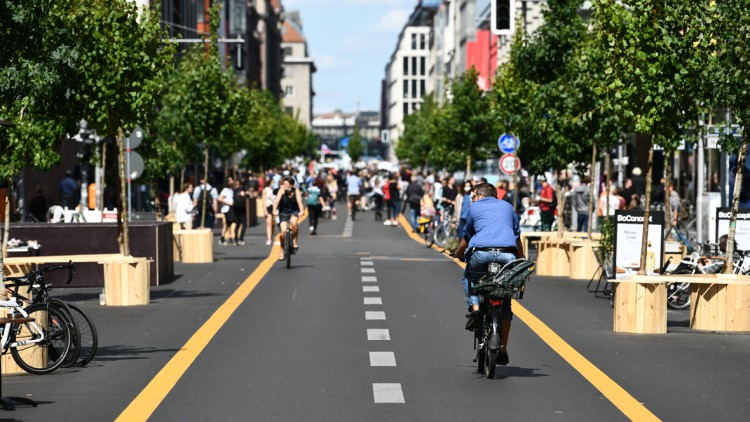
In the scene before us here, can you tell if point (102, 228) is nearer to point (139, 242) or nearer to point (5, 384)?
point (139, 242)

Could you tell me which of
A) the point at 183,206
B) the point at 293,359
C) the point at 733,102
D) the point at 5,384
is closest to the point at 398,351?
the point at 293,359

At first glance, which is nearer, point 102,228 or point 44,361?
point 44,361

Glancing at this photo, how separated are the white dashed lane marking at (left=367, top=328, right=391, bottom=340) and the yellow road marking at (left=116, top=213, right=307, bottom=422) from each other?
1433 mm

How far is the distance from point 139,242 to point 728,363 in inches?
463

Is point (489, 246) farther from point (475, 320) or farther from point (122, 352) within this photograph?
point (122, 352)

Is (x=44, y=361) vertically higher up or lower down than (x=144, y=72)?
lower down

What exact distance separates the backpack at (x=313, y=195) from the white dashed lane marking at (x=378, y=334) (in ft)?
93.9

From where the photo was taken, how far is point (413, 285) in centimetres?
2228

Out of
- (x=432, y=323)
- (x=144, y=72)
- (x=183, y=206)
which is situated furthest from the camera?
(x=183, y=206)

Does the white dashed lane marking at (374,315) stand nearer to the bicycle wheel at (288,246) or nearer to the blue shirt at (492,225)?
the blue shirt at (492,225)

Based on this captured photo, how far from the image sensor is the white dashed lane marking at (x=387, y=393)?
397 inches

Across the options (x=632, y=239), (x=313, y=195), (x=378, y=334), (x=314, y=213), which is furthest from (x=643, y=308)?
(x=314, y=213)

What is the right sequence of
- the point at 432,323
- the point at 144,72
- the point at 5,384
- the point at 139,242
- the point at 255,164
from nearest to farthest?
1. the point at 5,384
2. the point at 432,323
3. the point at 144,72
4. the point at 139,242
5. the point at 255,164

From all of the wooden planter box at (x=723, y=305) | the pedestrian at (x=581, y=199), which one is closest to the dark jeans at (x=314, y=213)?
the pedestrian at (x=581, y=199)
